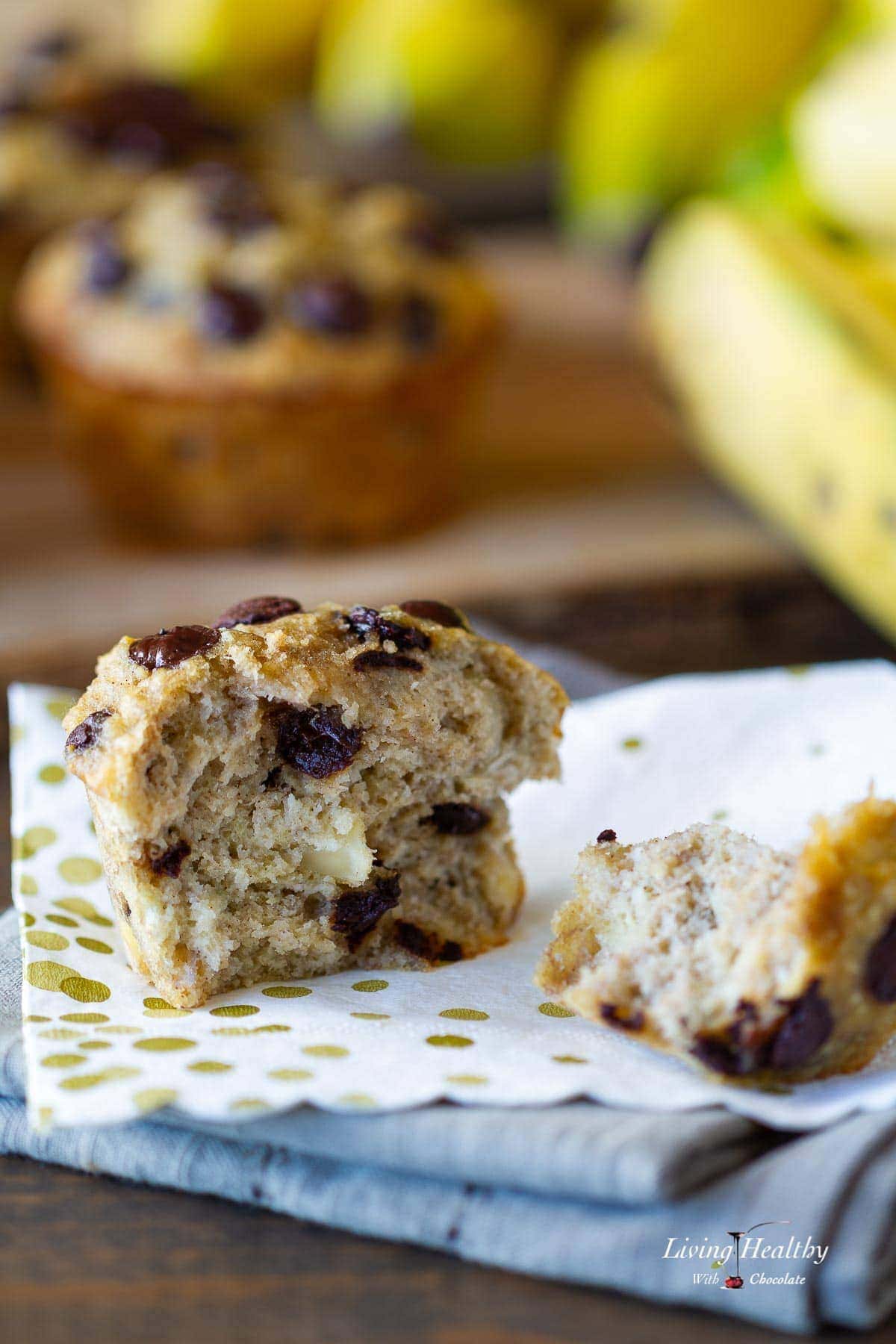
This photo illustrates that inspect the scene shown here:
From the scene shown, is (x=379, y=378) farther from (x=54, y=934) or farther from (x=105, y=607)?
(x=54, y=934)

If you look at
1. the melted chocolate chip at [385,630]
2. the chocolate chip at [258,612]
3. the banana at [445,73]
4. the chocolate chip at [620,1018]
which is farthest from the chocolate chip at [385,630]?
the banana at [445,73]

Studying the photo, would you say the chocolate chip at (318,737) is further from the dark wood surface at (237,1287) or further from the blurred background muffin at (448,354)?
the blurred background muffin at (448,354)

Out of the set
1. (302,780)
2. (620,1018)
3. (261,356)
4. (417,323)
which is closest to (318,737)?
(302,780)

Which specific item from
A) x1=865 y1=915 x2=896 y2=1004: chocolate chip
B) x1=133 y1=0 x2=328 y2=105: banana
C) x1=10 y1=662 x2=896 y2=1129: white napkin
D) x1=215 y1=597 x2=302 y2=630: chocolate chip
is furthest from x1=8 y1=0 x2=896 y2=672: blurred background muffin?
x1=865 y1=915 x2=896 y2=1004: chocolate chip

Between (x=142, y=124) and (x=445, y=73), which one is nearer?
(x=142, y=124)

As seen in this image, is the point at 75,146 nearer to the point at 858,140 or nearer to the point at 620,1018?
the point at 858,140

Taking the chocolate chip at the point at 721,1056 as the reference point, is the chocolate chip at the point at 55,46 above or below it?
above
